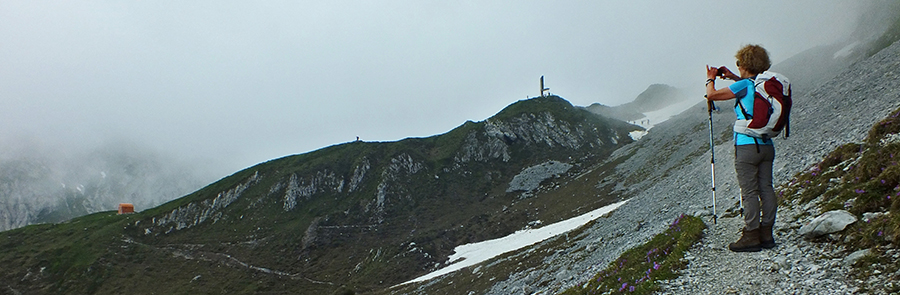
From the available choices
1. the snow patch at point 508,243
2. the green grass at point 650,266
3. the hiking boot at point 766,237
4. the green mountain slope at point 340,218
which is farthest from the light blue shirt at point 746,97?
the green mountain slope at point 340,218

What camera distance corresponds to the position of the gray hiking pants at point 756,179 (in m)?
7.41

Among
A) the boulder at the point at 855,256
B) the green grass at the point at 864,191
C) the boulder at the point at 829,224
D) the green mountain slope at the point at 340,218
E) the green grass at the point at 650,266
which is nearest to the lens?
the green grass at the point at 864,191

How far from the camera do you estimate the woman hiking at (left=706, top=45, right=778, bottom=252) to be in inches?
292

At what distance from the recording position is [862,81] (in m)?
33.5

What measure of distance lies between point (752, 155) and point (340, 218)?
8783 cm

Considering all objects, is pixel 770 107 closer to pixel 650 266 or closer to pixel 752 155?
pixel 752 155

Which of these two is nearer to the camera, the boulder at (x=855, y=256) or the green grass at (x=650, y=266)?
the boulder at (x=855, y=256)

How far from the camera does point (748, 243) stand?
8273mm

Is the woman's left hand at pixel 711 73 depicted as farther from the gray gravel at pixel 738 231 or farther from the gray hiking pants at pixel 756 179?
the gray gravel at pixel 738 231

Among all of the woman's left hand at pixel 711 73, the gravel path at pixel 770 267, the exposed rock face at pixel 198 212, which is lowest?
the gravel path at pixel 770 267

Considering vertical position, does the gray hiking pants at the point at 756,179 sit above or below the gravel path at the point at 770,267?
above

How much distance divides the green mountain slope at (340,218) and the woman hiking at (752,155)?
4347cm

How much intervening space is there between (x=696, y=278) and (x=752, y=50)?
191 inches

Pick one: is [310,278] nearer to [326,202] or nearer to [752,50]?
[326,202]
